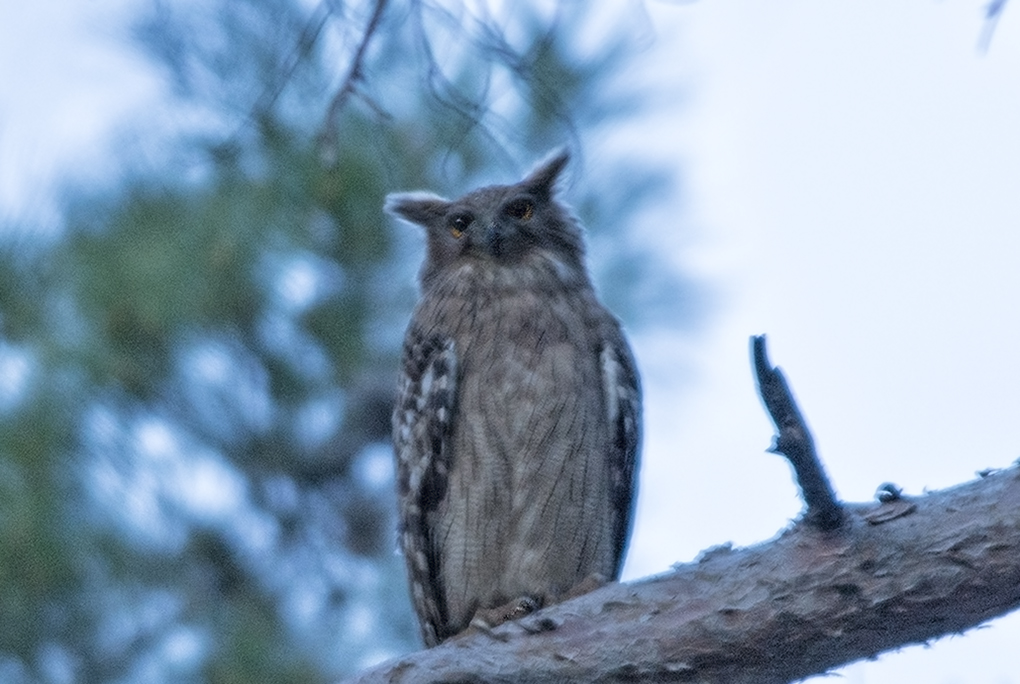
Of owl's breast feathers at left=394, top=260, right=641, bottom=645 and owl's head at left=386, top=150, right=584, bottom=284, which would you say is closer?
owl's breast feathers at left=394, top=260, right=641, bottom=645

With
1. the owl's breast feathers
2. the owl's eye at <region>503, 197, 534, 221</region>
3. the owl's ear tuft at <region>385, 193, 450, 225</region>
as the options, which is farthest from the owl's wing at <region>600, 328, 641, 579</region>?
the owl's ear tuft at <region>385, 193, 450, 225</region>

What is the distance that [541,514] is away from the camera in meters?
2.81

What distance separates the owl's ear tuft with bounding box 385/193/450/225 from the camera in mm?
3379

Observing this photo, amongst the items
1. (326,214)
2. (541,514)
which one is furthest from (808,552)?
(326,214)

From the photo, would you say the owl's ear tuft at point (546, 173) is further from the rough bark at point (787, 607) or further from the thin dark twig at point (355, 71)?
the rough bark at point (787, 607)

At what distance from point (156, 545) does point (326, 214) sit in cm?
105

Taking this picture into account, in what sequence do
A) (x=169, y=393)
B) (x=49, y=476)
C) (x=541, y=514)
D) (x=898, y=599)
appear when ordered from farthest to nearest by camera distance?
(x=169, y=393)
(x=49, y=476)
(x=541, y=514)
(x=898, y=599)

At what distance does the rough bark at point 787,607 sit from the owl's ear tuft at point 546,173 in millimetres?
1440

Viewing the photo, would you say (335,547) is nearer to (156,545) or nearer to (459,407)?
(156,545)

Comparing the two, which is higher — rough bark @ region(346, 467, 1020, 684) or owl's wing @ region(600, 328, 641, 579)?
owl's wing @ region(600, 328, 641, 579)

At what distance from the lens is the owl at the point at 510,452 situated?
111 inches

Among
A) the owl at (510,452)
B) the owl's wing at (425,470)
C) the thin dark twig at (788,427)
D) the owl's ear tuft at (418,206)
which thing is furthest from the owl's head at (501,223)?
the thin dark twig at (788,427)

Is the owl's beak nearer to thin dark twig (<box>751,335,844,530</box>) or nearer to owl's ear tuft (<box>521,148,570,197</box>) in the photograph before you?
owl's ear tuft (<box>521,148,570,197</box>)

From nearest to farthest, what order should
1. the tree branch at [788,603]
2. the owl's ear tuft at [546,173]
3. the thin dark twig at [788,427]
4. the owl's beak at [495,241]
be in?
1. the thin dark twig at [788,427]
2. the tree branch at [788,603]
3. the owl's beak at [495,241]
4. the owl's ear tuft at [546,173]
